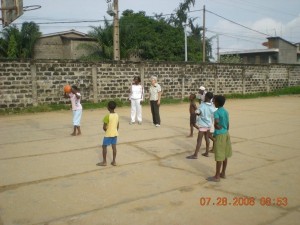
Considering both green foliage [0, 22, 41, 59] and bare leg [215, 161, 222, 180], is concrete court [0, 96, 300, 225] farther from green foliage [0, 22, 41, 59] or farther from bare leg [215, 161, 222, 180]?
green foliage [0, 22, 41, 59]

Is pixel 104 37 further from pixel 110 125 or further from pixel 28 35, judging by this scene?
pixel 110 125

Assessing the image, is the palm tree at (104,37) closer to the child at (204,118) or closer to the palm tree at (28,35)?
the palm tree at (28,35)

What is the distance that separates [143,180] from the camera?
17.5ft

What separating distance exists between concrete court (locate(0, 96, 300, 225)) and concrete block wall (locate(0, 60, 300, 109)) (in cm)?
549

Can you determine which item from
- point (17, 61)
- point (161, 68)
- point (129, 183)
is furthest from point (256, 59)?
point (129, 183)

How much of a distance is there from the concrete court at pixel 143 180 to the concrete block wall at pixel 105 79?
18.0 ft

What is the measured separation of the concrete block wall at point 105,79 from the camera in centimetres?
1455

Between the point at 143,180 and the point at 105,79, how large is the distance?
11.8 meters

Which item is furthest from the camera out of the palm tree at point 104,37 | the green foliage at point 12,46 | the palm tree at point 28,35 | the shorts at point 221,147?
the palm tree at point 28,35

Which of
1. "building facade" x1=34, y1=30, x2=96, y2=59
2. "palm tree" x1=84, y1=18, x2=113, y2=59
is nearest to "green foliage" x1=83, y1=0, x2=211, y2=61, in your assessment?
"palm tree" x1=84, y1=18, x2=113, y2=59

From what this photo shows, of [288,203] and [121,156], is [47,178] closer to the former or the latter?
[121,156]

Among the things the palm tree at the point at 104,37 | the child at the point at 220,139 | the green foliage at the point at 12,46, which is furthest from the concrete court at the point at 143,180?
the green foliage at the point at 12,46

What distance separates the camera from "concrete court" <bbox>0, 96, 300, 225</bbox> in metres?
4.05

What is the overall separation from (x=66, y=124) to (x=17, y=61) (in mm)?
4931
